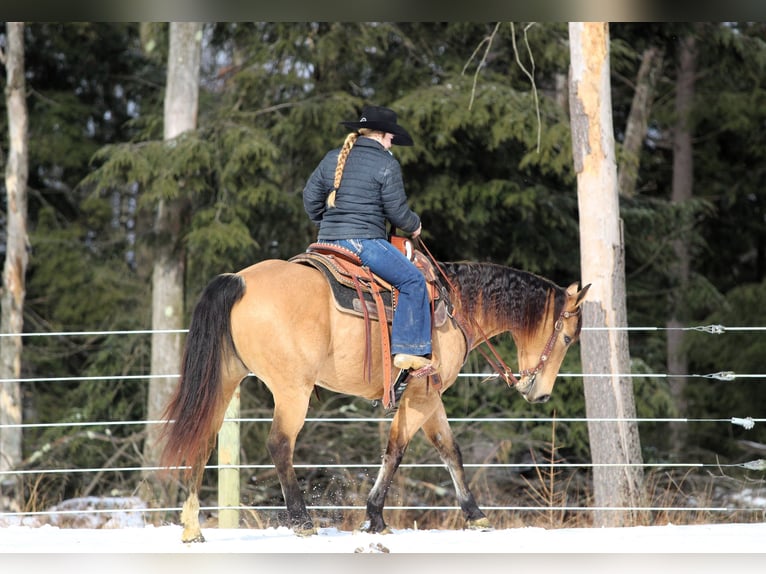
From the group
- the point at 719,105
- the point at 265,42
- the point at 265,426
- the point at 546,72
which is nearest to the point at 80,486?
the point at 265,426

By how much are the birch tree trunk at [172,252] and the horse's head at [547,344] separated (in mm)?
6801

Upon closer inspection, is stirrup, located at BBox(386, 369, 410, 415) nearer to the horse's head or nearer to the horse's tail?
the horse's head

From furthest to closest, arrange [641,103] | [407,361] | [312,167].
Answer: [641,103]
[312,167]
[407,361]

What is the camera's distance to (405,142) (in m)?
5.50

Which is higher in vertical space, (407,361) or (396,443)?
(407,361)

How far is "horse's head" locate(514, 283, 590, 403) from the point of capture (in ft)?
18.7

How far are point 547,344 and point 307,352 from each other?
1484 mm

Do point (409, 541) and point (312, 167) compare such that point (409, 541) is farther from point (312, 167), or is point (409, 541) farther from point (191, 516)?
point (312, 167)

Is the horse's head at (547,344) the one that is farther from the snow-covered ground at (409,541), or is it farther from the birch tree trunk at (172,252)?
the birch tree trunk at (172,252)

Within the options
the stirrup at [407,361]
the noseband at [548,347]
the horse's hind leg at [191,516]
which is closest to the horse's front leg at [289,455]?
the horse's hind leg at [191,516]

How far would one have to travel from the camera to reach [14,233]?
44.7 feet

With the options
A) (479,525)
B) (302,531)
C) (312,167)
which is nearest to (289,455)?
(302,531)

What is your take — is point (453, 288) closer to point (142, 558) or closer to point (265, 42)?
point (142, 558)

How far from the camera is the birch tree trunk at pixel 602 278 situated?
7570 millimetres
